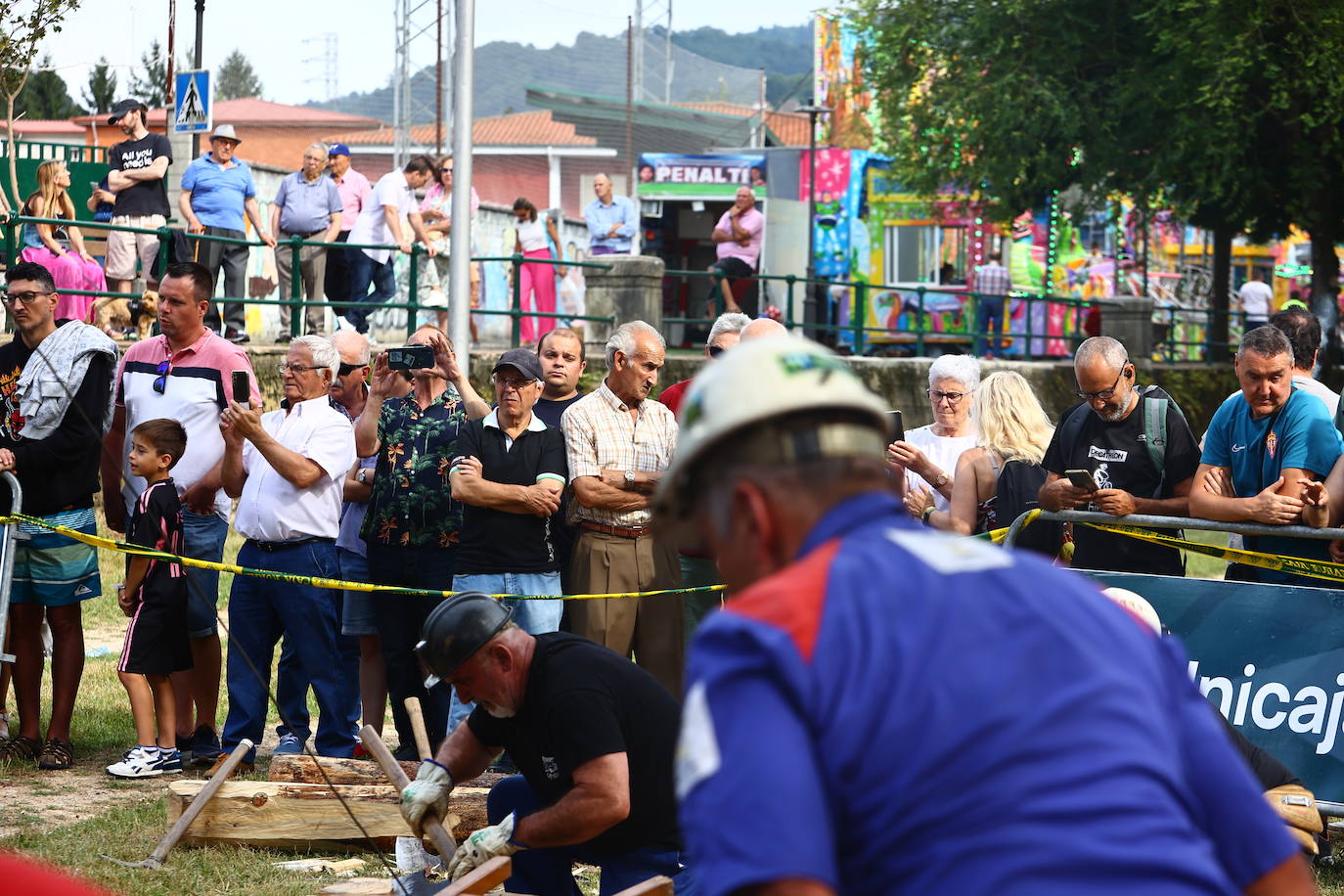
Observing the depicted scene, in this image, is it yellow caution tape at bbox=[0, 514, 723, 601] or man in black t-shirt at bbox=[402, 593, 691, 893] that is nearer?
man in black t-shirt at bbox=[402, 593, 691, 893]

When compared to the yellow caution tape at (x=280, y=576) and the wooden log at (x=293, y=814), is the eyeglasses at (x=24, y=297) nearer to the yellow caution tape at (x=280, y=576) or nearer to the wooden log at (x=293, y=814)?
the yellow caution tape at (x=280, y=576)

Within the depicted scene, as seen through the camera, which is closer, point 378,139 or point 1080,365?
point 1080,365

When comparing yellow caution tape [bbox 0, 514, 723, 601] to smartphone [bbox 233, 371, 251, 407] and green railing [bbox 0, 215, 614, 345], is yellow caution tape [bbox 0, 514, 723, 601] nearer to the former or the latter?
smartphone [bbox 233, 371, 251, 407]

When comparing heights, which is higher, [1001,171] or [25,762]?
[1001,171]

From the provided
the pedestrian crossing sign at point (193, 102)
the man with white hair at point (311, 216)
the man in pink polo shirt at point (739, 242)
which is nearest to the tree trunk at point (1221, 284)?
the man in pink polo shirt at point (739, 242)

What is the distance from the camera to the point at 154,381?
24.5 feet

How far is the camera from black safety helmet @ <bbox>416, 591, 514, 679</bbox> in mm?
4316

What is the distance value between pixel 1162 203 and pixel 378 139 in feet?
141

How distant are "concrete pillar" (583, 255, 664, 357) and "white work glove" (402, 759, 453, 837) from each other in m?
11.5

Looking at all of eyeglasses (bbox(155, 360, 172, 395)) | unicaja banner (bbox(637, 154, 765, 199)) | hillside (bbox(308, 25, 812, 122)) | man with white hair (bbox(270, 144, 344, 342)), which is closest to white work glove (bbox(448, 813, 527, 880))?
eyeglasses (bbox(155, 360, 172, 395))

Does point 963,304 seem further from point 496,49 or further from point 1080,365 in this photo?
point 496,49

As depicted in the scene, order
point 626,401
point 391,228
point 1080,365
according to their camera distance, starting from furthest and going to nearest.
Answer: point 391,228 → point 626,401 → point 1080,365

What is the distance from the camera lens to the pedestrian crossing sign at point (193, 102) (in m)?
16.5

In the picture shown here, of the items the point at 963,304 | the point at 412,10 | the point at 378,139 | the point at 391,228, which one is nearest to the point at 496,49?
the point at 378,139
